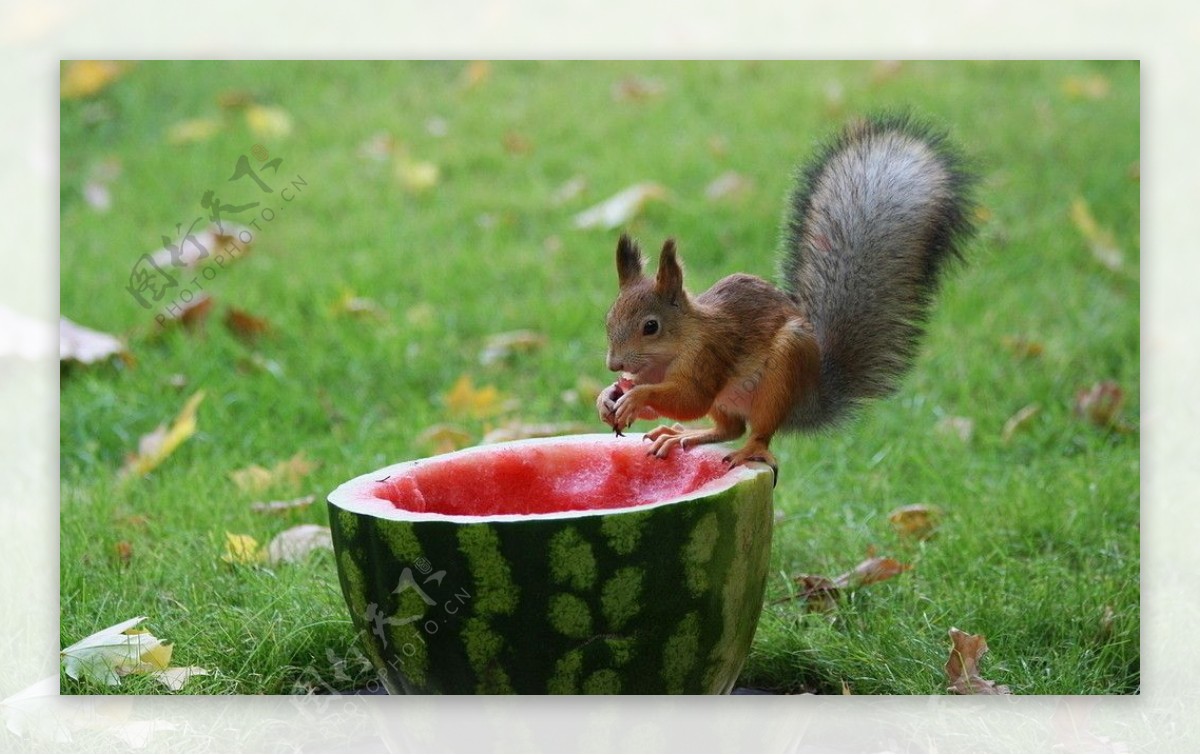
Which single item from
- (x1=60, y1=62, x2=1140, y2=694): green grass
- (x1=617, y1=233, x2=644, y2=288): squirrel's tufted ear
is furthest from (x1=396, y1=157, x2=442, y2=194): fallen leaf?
(x1=617, y1=233, x2=644, y2=288): squirrel's tufted ear

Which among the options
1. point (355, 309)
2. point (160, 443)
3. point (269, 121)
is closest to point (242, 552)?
Answer: point (160, 443)

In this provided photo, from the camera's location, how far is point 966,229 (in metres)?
2.39

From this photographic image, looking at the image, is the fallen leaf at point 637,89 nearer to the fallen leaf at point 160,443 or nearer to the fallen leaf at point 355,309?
the fallen leaf at point 355,309

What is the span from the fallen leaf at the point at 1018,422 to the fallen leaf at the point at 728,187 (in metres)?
1.19

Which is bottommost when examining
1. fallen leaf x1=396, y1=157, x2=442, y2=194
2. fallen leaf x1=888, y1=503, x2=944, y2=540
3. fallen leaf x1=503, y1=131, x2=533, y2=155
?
fallen leaf x1=888, y1=503, x2=944, y2=540

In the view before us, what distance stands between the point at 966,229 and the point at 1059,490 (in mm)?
898

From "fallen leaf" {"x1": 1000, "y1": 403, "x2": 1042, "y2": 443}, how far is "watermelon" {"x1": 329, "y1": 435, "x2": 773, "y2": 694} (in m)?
1.45

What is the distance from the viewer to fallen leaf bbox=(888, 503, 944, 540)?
9.53 ft

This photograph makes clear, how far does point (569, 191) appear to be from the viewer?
4418mm

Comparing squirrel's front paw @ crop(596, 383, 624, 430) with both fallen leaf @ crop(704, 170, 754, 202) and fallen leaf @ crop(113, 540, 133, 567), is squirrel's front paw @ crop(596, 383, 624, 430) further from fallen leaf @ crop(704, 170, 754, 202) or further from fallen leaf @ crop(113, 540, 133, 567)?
fallen leaf @ crop(704, 170, 754, 202)

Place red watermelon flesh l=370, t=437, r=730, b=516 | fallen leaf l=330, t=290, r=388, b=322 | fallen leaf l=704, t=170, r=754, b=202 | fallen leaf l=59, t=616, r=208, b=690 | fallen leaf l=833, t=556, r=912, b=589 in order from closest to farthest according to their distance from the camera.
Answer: red watermelon flesh l=370, t=437, r=730, b=516, fallen leaf l=59, t=616, r=208, b=690, fallen leaf l=833, t=556, r=912, b=589, fallen leaf l=330, t=290, r=388, b=322, fallen leaf l=704, t=170, r=754, b=202

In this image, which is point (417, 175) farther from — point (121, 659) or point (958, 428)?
point (121, 659)

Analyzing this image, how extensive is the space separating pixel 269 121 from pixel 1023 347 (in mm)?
2437

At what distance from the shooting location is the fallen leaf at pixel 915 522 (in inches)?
114
